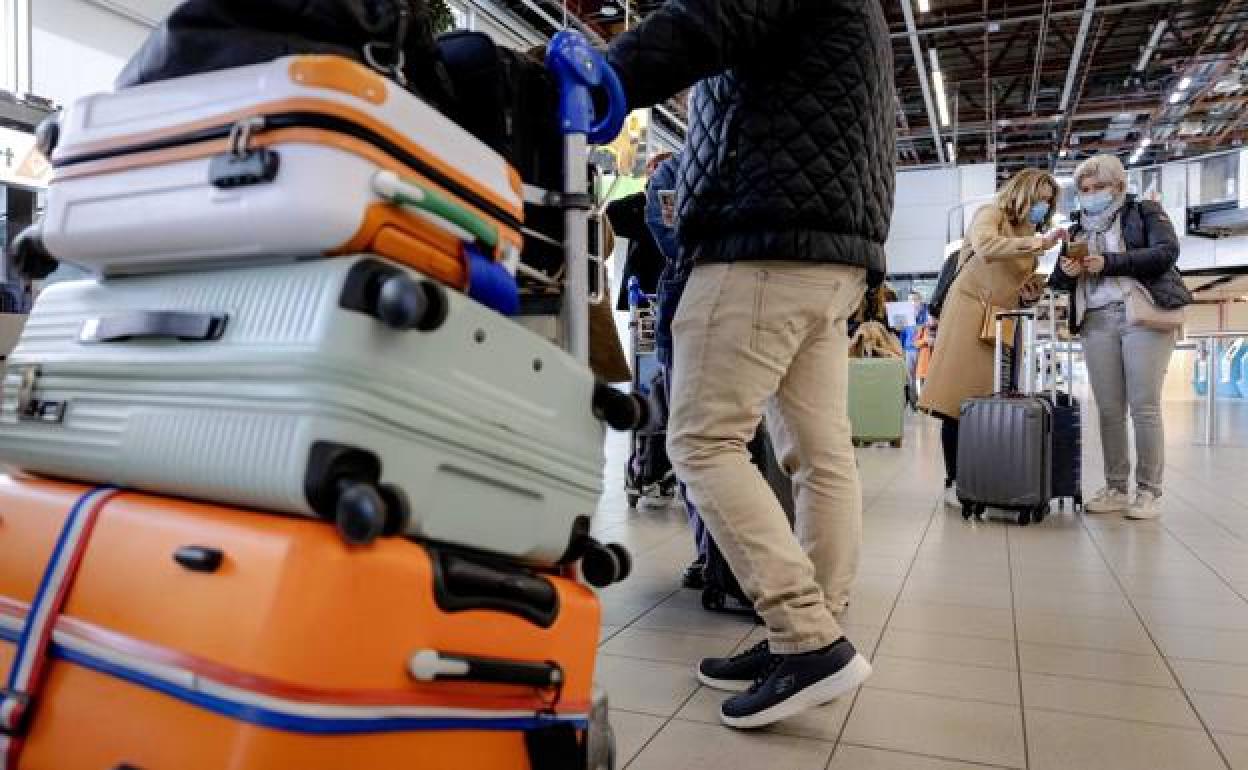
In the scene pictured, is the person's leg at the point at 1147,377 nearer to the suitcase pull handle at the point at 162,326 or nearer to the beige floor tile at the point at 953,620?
the beige floor tile at the point at 953,620

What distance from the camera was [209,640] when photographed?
755mm

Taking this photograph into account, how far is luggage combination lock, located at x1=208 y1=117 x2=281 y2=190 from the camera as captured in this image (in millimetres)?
804

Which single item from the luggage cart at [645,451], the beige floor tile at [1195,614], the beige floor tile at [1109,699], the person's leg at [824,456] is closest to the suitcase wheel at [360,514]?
the person's leg at [824,456]

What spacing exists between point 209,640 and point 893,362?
6.50 metres

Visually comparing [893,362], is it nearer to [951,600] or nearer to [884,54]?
[951,600]

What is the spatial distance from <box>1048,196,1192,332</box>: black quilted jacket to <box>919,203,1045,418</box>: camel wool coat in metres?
0.21

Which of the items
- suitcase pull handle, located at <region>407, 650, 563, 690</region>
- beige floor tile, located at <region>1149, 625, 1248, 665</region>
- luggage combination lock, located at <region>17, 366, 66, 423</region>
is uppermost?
luggage combination lock, located at <region>17, 366, 66, 423</region>

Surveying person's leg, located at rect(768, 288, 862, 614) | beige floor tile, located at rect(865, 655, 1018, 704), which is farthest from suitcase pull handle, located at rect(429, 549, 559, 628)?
beige floor tile, located at rect(865, 655, 1018, 704)

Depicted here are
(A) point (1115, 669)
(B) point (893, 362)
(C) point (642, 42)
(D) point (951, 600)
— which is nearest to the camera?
(C) point (642, 42)

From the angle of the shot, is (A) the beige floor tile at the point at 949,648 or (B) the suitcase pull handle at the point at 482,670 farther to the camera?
(A) the beige floor tile at the point at 949,648

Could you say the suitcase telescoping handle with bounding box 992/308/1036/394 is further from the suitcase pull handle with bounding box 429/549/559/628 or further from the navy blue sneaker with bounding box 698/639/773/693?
the suitcase pull handle with bounding box 429/549/559/628

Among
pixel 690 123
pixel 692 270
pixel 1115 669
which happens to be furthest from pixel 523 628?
pixel 1115 669

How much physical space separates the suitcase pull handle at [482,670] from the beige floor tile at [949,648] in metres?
1.13

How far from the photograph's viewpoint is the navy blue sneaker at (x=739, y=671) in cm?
164
